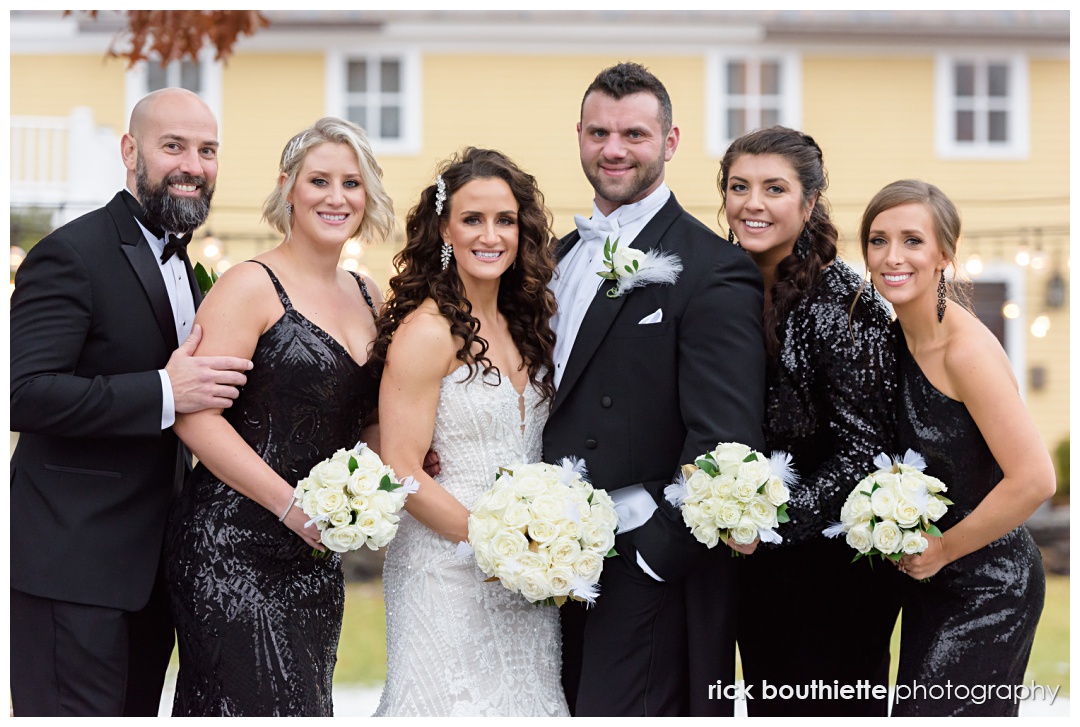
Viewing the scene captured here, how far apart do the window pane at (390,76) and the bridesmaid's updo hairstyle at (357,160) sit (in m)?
10.3

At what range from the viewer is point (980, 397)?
386cm

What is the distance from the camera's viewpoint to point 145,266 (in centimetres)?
413

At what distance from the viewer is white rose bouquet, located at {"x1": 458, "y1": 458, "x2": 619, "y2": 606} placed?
3.73 metres

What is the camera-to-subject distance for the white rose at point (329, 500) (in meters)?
3.69

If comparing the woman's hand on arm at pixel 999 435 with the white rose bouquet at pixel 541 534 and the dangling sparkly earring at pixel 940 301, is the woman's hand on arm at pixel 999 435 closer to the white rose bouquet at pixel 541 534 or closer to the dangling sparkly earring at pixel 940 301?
the dangling sparkly earring at pixel 940 301

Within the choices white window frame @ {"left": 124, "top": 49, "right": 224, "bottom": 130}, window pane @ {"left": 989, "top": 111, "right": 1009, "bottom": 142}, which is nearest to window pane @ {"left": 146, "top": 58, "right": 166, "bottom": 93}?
white window frame @ {"left": 124, "top": 49, "right": 224, "bottom": 130}

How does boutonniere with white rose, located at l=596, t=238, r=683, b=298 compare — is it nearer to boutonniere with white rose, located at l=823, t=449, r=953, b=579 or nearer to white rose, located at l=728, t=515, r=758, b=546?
white rose, located at l=728, t=515, r=758, b=546

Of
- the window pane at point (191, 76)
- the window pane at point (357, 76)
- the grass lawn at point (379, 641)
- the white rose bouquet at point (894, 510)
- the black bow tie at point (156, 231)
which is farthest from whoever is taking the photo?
the window pane at point (191, 76)

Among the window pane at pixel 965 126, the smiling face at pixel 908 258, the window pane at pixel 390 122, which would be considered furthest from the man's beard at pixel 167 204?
the window pane at pixel 965 126

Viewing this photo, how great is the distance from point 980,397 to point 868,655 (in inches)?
50.0

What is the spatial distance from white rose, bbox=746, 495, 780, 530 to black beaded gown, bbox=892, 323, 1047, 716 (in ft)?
2.22

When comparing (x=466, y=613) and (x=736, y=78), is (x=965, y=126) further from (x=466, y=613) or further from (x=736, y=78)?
(x=466, y=613)
